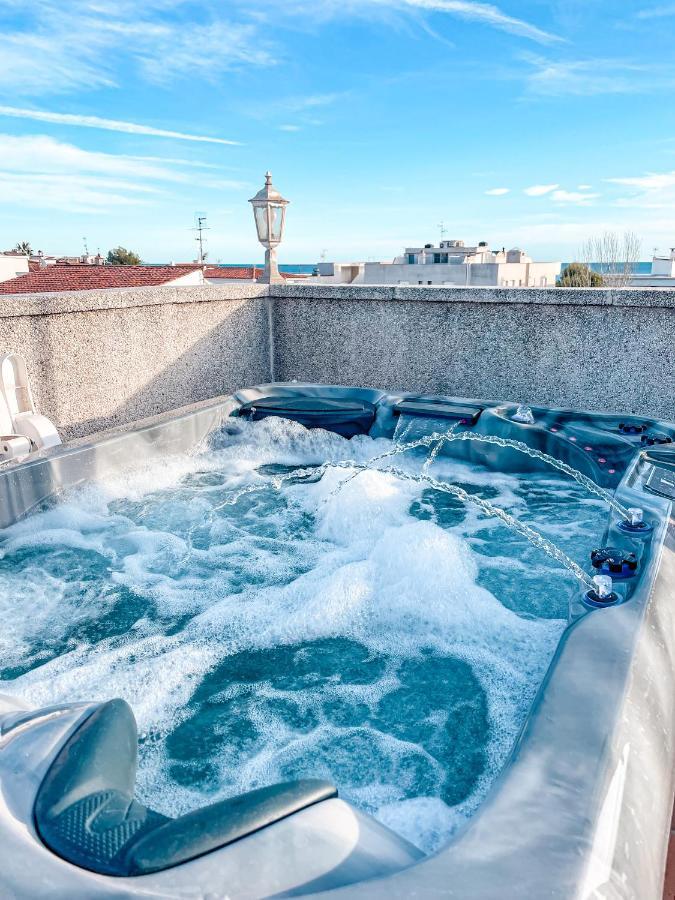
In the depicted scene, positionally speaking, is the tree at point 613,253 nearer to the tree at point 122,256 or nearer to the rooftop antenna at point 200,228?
the rooftop antenna at point 200,228

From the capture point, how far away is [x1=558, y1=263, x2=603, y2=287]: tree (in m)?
20.5

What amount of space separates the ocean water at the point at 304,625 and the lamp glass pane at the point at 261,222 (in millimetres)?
2286

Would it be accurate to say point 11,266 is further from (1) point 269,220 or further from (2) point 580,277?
(2) point 580,277

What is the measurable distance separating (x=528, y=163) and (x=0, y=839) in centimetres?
3211

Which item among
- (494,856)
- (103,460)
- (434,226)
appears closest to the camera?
(494,856)

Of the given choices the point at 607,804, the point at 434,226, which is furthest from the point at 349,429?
the point at 434,226

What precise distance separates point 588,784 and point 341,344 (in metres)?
3.55

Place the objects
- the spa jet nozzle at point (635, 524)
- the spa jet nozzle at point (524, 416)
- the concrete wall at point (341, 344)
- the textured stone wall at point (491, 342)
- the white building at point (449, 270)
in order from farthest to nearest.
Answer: the white building at point (449, 270)
the textured stone wall at point (491, 342)
the concrete wall at point (341, 344)
the spa jet nozzle at point (524, 416)
the spa jet nozzle at point (635, 524)

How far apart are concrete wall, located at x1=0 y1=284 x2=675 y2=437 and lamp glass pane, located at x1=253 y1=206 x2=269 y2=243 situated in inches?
21.1

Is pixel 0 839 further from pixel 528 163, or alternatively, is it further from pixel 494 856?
pixel 528 163

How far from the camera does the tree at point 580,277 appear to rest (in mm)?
20506

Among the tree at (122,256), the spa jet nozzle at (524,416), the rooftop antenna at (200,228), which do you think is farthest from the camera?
the tree at (122,256)

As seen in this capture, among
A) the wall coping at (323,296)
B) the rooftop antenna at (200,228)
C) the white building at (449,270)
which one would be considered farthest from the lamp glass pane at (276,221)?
the rooftop antenna at (200,228)

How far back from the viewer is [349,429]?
11.5 ft
